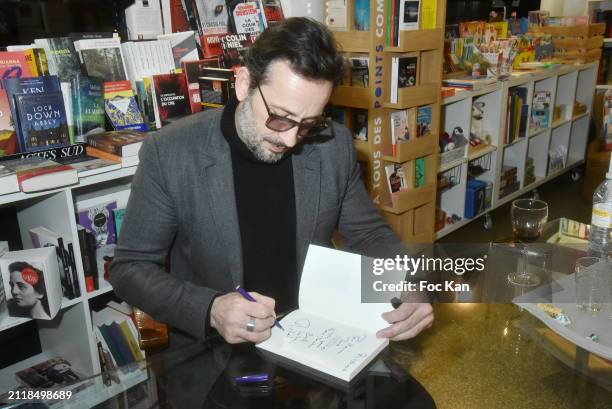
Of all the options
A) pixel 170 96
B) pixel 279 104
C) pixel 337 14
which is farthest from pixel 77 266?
pixel 337 14

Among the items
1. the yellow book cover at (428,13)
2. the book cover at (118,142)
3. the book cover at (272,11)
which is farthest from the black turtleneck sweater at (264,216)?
the yellow book cover at (428,13)

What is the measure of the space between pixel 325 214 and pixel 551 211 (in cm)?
328

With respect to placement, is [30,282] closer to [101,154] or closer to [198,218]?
[101,154]

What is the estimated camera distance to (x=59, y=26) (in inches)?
76.4

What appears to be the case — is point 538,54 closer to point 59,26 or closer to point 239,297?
point 59,26

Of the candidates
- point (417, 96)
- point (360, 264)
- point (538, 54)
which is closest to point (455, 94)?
point (417, 96)

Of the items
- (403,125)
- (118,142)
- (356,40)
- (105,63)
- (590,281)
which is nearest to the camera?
(590,281)

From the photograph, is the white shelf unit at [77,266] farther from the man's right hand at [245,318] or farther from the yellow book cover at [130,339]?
the man's right hand at [245,318]

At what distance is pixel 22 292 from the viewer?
1.74 metres

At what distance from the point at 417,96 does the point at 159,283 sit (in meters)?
2.05

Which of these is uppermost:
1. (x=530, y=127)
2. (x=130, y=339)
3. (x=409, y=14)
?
(x=409, y=14)

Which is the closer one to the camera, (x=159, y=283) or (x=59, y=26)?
(x=159, y=283)

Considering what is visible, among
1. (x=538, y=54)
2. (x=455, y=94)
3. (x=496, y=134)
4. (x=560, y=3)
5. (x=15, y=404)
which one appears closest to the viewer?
(x=15, y=404)

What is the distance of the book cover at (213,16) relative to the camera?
7.55ft
